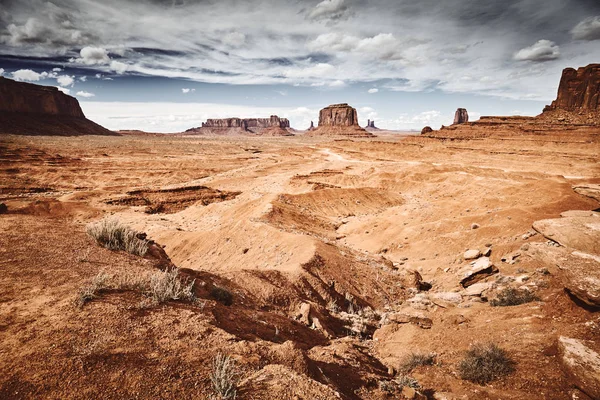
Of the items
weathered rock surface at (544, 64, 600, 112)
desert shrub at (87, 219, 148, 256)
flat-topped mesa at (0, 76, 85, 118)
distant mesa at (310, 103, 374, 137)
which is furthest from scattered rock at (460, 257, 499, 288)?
distant mesa at (310, 103, 374, 137)

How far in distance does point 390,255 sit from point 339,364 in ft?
34.6

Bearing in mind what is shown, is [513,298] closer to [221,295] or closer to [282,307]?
[282,307]

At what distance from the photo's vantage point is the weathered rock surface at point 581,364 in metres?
3.85

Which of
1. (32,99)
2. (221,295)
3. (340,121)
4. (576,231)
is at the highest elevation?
(32,99)

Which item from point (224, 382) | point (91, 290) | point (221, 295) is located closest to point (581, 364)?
point (224, 382)

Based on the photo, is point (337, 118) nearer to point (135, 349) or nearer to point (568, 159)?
point (568, 159)

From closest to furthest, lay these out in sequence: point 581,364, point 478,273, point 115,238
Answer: point 581,364 → point 115,238 → point 478,273

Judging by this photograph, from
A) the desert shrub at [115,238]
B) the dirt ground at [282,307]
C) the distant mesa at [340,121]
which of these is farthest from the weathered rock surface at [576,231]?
the distant mesa at [340,121]

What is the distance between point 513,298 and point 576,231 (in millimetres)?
3740

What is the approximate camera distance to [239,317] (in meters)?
5.04

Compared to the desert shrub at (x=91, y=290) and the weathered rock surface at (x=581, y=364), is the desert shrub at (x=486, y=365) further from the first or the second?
the desert shrub at (x=91, y=290)

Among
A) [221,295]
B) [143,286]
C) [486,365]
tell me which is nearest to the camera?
[143,286]

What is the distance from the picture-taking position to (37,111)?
11512cm

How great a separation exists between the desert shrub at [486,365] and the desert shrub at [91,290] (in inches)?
240
